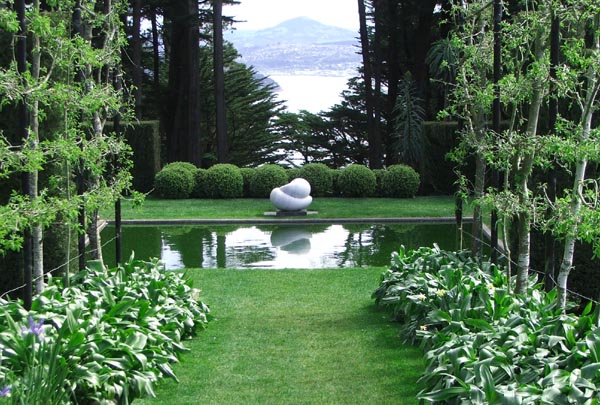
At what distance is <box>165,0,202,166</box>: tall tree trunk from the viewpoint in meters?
24.9

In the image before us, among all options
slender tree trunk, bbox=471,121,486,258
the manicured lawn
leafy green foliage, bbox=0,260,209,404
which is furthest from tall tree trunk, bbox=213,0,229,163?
leafy green foliage, bbox=0,260,209,404

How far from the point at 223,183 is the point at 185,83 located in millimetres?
6066

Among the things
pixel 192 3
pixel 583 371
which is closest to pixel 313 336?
pixel 583 371

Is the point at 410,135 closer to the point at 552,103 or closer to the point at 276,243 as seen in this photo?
the point at 276,243

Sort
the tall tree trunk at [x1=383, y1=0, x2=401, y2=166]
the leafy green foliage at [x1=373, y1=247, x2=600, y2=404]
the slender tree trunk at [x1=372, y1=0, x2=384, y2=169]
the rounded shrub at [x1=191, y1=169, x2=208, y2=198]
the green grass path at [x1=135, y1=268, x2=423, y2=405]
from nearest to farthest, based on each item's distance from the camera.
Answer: the leafy green foliage at [x1=373, y1=247, x2=600, y2=404] → the green grass path at [x1=135, y1=268, x2=423, y2=405] → the rounded shrub at [x1=191, y1=169, x2=208, y2=198] → the slender tree trunk at [x1=372, y1=0, x2=384, y2=169] → the tall tree trunk at [x1=383, y1=0, x2=401, y2=166]

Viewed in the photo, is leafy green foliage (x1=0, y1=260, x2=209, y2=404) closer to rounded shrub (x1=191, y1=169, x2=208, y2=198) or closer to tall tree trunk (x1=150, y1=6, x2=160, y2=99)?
rounded shrub (x1=191, y1=169, x2=208, y2=198)

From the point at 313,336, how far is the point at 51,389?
3319mm

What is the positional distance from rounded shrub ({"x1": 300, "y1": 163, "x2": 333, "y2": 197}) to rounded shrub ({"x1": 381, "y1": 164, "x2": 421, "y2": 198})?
1.39m

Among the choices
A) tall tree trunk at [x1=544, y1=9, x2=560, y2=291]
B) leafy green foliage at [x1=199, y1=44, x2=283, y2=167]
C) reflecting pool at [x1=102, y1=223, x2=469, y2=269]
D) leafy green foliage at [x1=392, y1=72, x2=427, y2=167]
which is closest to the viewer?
tall tree trunk at [x1=544, y1=9, x2=560, y2=291]

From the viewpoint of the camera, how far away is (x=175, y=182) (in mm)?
21250

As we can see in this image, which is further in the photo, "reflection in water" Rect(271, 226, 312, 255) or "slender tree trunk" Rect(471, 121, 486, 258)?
"reflection in water" Rect(271, 226, 312, 255)

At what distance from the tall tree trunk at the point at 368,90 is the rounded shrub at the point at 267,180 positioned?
4661 mm

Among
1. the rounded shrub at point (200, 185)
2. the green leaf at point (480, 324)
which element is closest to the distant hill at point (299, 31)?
the rounded shrub at point (200, 185)

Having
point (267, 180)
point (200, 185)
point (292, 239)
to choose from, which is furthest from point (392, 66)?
point (292, 239)
